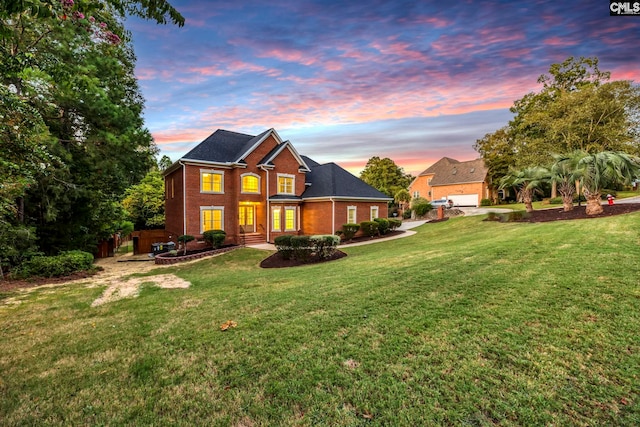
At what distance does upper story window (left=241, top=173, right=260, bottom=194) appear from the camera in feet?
64.9

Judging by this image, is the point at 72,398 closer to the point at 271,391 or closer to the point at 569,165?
the point at 271,391

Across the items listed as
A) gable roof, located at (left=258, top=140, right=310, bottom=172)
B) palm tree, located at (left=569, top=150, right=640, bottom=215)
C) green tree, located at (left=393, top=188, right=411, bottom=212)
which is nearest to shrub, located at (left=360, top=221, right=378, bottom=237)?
gable roof, located at (left=258, top=140, right=310, bottom=172)

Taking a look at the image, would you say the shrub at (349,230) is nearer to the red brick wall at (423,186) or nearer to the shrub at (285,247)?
the shrub at (285,247)

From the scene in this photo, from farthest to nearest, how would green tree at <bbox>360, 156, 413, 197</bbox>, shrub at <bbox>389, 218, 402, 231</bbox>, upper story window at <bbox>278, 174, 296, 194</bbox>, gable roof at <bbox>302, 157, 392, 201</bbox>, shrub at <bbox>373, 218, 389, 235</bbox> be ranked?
green tree at <bbox>360, 156, 413, 197</bbox>, shrub at <bbox>389, 218, 402, 231</bbox>, upper story window at <bbox>278, 174, 296, 194</bbox>, gable roof at <bbox>302, 157, 392, 201</bbox>, shrub at <bbox>373, 218, 389, 235</bbox>

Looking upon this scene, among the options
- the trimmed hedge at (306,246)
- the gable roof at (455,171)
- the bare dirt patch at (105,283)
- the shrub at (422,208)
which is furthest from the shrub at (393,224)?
the gable roof at (455,171)

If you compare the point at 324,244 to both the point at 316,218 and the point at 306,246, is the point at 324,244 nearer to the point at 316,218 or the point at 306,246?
the point at 306,246

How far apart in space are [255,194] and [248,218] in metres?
1.98

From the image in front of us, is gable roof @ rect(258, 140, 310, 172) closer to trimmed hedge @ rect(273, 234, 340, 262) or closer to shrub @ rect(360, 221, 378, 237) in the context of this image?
shrub @ rect(360, 221, 378, 237)

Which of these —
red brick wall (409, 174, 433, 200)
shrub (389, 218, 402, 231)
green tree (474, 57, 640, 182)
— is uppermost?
green tree (474, 57, 640, 182)

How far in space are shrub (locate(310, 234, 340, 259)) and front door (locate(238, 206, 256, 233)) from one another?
30.3 feet

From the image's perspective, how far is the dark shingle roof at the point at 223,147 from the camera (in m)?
18.9

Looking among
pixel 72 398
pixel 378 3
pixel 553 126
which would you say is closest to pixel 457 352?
pixel 72 398

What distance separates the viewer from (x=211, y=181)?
62.6ft

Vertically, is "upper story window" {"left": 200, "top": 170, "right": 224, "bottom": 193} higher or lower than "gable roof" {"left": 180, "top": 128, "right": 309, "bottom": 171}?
lower
